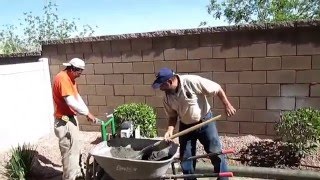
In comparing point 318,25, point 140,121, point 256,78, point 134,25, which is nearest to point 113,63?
point 140,121

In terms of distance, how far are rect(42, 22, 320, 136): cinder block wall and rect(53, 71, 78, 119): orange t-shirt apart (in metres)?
2.33

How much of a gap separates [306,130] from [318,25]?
1742mm

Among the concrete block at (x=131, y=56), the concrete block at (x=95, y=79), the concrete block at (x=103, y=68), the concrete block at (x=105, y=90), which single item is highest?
the concrete block at (x=131, y=56)

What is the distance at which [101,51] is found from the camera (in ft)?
22.9

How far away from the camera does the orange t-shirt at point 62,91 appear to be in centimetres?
439

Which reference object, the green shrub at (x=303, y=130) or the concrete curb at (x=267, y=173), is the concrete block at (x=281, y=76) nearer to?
the green shrub at (x=303, y=130)

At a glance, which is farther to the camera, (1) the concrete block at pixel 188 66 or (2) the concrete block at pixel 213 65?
(1) the concrete block at pixel 188 66

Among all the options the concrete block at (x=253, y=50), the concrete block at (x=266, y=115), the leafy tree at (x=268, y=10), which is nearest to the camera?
the concrete block at (x=253, y=50)

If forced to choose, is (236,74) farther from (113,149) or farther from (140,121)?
(113,149)

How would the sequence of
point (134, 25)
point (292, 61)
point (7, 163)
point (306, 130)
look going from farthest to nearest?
point (134, 25) < point (292, 61) < point (7, 163) < point (306, 130)

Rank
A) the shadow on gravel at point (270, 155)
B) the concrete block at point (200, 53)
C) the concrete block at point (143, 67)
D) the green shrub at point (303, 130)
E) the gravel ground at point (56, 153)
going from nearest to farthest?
the green shrub at point (303, 130) < the shadow on gravel at point (270, 155) < the gravel ground at point (56, 153) < the concrete block at point (200, 53) < the concrete block at point (143, 67)

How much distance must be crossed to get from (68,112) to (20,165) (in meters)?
1.25

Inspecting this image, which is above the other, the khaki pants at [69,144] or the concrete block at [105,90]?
the concrete block at [105,90]

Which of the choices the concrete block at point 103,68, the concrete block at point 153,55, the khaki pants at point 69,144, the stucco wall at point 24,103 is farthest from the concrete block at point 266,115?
the stucco wall at point 24,103
